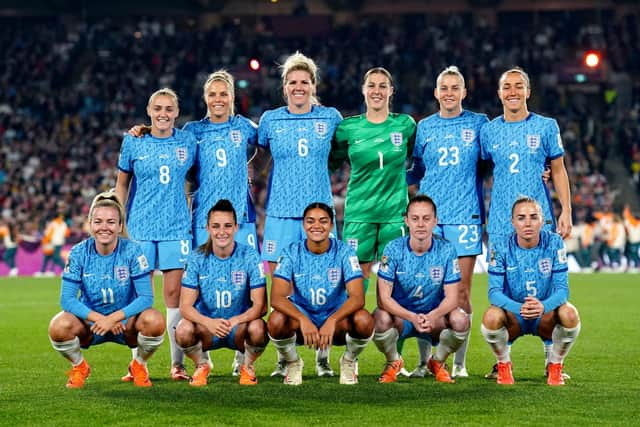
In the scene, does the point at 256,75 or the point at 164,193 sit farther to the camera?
the point at 256,75

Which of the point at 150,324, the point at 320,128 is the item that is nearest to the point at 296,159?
the point at 320,128

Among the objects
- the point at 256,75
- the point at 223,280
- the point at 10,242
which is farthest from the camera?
the point at 256,75

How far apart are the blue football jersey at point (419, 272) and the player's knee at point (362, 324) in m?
0.32

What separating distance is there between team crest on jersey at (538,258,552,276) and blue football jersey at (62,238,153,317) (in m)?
2.55

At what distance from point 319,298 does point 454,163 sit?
1.42 m

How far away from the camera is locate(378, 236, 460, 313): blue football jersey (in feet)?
24.1

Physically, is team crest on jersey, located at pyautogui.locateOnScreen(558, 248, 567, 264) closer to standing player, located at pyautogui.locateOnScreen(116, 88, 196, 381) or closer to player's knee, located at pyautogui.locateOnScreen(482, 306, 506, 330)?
player's knee, located at pyautogui.locateOnScreen(482, 306, 506, 330)

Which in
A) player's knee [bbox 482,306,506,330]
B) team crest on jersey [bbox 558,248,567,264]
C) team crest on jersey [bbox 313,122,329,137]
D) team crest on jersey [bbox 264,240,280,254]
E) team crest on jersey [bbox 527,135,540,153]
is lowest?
player's knee [bbox 482,306,506,330]

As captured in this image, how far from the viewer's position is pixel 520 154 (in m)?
7.70

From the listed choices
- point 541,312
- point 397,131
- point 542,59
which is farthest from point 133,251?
point 542,59

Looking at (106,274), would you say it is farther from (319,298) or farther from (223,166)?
(319,298)

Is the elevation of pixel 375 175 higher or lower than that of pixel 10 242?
lower

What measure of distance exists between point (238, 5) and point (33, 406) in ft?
91.8

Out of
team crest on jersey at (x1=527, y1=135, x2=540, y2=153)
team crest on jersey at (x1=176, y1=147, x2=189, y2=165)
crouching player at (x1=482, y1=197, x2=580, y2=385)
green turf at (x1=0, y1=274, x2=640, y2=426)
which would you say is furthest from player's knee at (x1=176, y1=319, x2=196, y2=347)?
team crest on jersey at (x1=527, y1=135, x2=540, y2=153)
